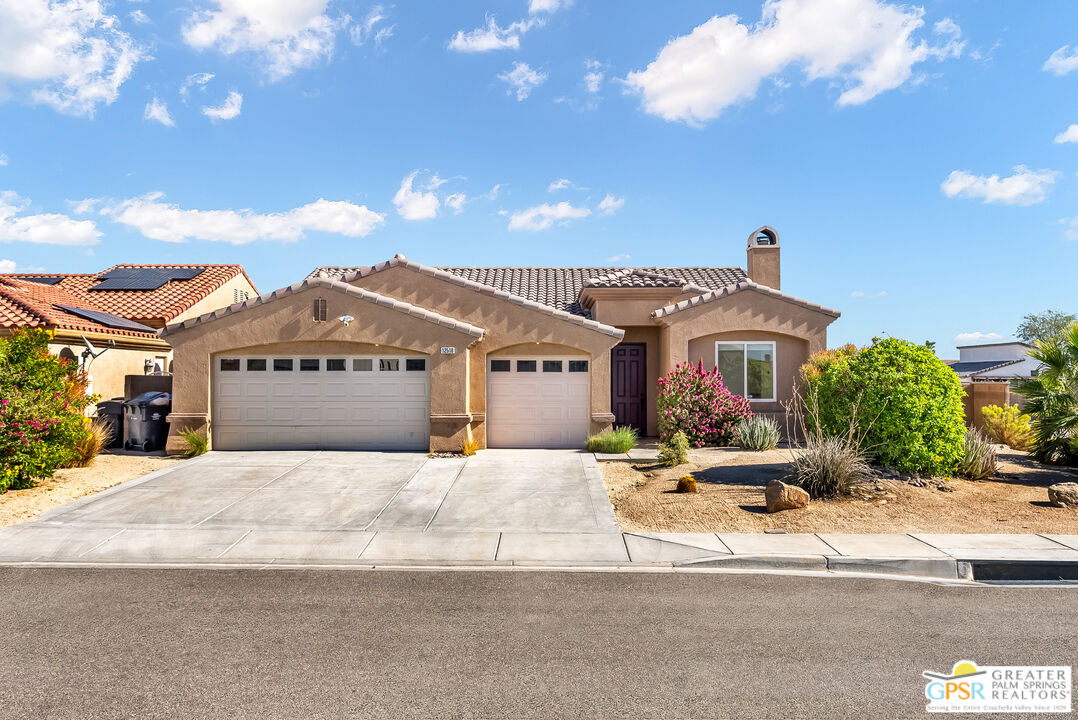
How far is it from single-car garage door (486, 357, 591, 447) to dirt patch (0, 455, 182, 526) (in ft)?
23.3

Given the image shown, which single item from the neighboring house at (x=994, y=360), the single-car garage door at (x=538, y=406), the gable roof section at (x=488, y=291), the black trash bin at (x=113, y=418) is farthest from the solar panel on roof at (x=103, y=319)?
the neighboring house at (x=994, y=360)

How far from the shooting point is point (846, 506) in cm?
942

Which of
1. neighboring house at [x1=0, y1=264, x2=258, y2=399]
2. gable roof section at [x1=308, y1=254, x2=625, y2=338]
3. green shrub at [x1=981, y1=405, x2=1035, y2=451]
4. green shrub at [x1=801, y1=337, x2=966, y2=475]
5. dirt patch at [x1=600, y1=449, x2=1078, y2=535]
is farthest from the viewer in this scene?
neighboring house at [x1=0, y1=264, x2=258, y2=399]

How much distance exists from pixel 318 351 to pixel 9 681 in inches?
417

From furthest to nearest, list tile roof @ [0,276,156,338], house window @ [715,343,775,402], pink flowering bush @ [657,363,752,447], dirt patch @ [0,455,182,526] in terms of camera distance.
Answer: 1. house window @ [715,343,775,402]
2. tile roof @ [0,276,156,338]
3. pink flowering bush @ [657,363,752,447]
4. dirt patch @ [0,455,182,526]

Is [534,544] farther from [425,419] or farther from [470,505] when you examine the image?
[425,419]

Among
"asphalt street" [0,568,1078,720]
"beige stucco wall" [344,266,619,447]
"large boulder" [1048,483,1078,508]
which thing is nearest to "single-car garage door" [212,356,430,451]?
"beige stucco wall" [344,266,619,447]

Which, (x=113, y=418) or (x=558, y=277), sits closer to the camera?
(x=113, y=418)

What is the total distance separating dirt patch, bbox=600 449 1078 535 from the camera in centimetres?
862

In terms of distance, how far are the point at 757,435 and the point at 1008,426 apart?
697 cm

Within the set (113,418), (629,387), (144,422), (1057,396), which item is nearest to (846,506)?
(1057,396)

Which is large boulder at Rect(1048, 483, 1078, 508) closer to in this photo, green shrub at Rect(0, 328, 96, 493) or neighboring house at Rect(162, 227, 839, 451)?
neighboring house at Rect(162, 227, 839, 451)

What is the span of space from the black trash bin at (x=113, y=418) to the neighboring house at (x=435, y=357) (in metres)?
2.30

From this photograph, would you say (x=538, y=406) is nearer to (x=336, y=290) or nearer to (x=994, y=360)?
(x=336, y=290)
